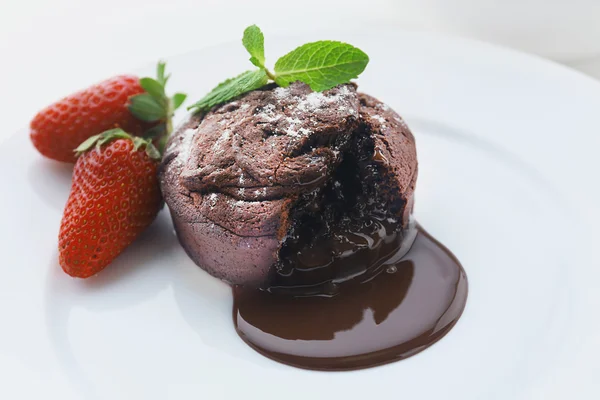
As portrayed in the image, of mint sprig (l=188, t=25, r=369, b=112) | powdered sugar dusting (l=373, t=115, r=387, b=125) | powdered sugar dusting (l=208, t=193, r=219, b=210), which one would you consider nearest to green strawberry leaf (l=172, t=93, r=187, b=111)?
mint sprig (l=188, t=25, r=369, b=112)

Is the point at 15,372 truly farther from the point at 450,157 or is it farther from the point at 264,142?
the point at 450,157

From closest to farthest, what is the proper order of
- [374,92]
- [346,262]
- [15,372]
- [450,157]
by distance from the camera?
1. [15,372]
2. [346,262]
3. [450,157]
4. [374,92]

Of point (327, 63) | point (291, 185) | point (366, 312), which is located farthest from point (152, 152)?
point (366, 312)

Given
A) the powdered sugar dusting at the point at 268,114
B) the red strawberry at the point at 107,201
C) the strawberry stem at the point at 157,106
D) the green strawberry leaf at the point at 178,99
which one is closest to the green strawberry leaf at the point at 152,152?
the red strawberry at the point at 107,201

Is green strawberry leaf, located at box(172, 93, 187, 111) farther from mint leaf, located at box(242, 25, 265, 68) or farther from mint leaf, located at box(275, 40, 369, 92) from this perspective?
mint leaf, located at box(275, 40, 369, 92)

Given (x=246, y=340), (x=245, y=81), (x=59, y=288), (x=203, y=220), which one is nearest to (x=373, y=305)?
(x=246, y=340)
